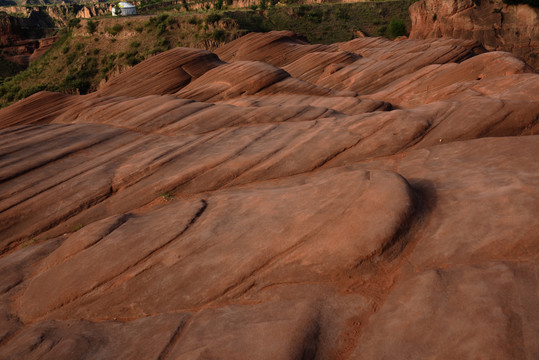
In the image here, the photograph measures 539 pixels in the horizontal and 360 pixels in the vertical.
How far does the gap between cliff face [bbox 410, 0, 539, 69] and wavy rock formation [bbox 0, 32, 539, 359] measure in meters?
30.0

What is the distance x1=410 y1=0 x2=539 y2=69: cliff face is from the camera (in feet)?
119

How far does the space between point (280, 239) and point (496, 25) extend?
42.1 m

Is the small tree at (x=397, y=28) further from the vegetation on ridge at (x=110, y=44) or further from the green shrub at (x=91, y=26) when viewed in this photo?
the green shrub at (x=91, y=26)

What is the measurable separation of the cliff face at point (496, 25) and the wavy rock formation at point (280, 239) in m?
30.0

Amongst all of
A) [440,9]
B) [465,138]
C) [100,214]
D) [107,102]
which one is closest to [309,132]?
[465,138]

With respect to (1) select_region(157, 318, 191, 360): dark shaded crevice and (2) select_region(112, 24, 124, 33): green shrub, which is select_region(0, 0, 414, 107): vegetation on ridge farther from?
(1) select_region(157, 318, 191, 360): dark shaded crevice

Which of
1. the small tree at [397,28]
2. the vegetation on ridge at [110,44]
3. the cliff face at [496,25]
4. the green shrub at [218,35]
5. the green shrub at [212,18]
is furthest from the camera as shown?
the small tree at [397,28]

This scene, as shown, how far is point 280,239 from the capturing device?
596cm

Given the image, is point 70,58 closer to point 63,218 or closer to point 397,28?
point 63,218

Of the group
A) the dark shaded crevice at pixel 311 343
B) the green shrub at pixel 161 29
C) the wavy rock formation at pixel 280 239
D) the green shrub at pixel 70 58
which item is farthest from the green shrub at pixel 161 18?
the dark shaded crevice at pixel 311 343

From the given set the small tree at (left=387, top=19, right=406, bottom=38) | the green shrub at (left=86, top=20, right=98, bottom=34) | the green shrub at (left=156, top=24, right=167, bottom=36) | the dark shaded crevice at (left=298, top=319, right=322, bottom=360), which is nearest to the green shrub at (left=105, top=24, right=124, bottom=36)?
the green shrub at (left=86, top=20, right=98, bottom=34)

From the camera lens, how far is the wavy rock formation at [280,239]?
4.45m

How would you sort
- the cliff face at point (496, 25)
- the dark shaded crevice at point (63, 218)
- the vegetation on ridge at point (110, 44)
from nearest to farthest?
the dark shaded crevice at point (63, 218) < the cliff face at point (496, 25) < the vegetation on ridge at point (110, 44)

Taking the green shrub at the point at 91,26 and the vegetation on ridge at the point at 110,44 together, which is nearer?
the vegetation on ridge at the point at 110,44
